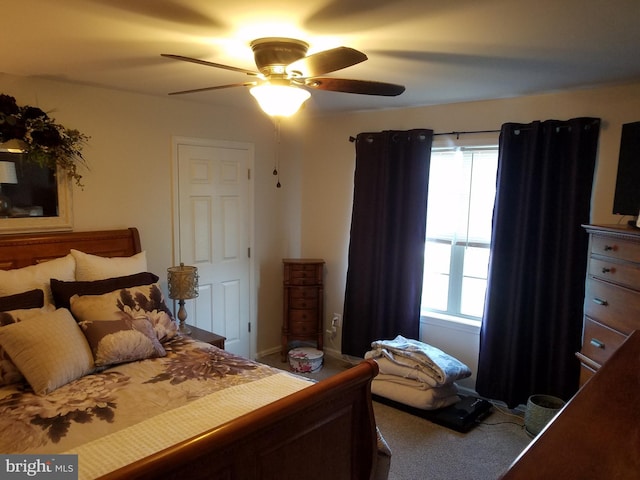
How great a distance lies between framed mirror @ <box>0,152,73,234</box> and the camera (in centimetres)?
281

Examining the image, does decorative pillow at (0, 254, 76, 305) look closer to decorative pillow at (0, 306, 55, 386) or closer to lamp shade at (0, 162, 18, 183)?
decorative pillow at (0, 306, 55, 386)

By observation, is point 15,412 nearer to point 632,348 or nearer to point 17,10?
point 17,10

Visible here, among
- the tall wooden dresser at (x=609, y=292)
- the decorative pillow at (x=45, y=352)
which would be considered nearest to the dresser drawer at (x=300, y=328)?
the decorative pillow at (x=45, y=352)

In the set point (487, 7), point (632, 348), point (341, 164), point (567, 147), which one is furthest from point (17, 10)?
point (567, 147)

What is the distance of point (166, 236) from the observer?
367 centimetres

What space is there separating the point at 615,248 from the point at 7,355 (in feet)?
10.5

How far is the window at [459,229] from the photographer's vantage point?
3.58 m

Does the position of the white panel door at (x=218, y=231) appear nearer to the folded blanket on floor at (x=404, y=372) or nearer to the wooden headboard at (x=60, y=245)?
the wooden headboard at (x=60, y=245)

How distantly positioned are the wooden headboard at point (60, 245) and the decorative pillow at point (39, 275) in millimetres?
124

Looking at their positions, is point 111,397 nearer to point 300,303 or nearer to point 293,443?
point 293,443

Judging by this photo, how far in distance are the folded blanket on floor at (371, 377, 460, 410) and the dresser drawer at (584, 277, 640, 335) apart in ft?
3.97

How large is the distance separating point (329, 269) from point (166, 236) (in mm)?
1636

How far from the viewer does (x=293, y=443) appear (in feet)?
5.11

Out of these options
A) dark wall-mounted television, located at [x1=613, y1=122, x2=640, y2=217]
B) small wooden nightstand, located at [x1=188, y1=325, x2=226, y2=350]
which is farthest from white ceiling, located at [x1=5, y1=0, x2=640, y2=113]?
small wooden nightstand, located at [x1=188, y1=325, x2=226, y2=350]
